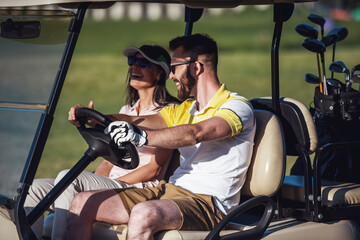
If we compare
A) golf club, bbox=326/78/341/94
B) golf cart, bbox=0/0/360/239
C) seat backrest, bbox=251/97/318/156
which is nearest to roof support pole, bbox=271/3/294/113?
golf cart, bbox=0/0/360/239

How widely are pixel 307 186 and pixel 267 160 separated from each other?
25cm

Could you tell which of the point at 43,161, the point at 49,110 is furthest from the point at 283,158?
the point at 43,161

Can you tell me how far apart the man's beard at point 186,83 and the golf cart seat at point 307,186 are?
440 millimetres

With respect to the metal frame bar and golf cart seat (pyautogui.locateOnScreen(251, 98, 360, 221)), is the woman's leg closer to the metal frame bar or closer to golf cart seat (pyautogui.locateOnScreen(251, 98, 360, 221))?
the metal frame bar

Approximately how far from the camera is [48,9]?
2.94 meters

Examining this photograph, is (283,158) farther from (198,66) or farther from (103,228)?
(103,228)

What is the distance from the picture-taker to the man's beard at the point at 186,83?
129 inches

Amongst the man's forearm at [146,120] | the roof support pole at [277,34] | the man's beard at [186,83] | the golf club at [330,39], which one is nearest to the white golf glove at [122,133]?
the man's beard at [186,83]

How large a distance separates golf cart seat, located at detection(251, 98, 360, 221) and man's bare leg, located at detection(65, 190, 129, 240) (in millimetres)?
909

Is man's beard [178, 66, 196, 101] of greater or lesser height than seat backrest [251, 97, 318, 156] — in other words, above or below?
above

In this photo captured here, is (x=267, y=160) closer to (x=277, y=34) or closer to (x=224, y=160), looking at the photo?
(x=224, y=160)

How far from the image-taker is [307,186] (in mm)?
3240

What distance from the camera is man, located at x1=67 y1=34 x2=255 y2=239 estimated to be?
2.81m

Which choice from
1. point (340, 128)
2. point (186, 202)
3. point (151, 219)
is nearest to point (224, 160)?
point (186, 202)
